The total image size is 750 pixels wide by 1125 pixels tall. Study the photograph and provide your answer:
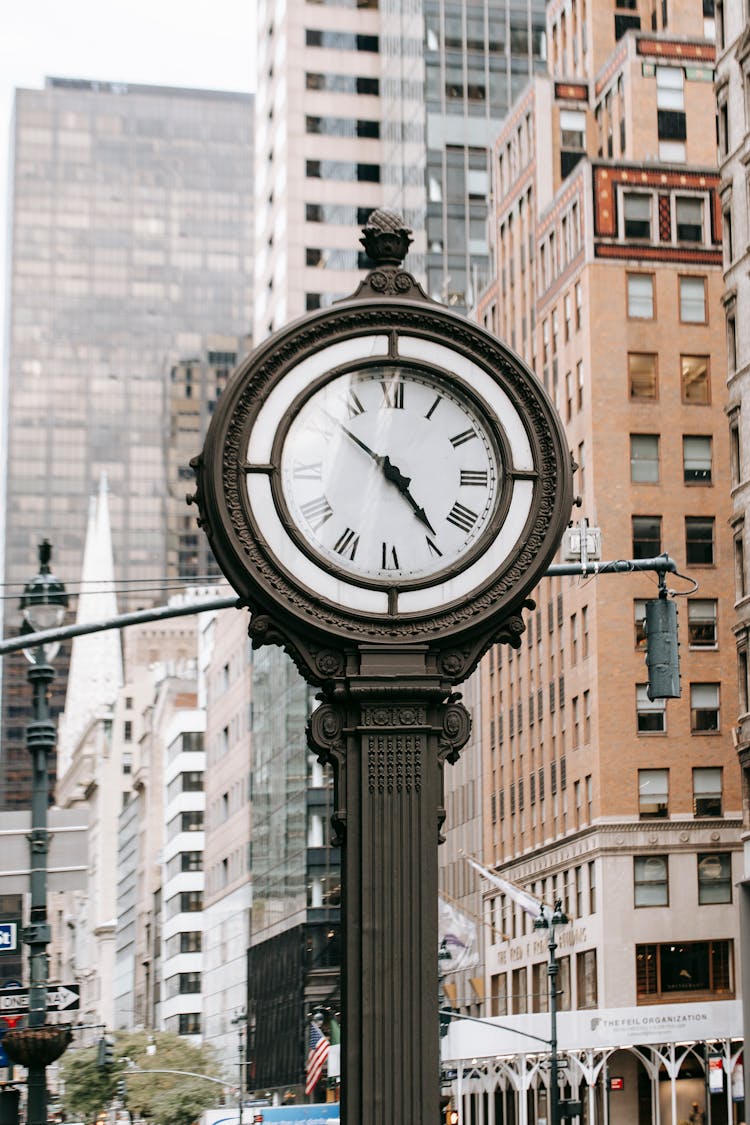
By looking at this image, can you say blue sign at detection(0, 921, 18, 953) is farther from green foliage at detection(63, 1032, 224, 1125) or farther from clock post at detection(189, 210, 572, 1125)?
green foliage at detection(63, 1032, 224, 1125)

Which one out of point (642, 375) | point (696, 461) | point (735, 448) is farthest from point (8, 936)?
point (642, 375)

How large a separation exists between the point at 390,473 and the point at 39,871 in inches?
359

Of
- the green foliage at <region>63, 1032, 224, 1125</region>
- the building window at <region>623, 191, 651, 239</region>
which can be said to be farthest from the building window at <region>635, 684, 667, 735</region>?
the green foliage at <region>63, 1032, 224, 1125</region>

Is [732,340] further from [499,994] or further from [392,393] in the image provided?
[392,393]

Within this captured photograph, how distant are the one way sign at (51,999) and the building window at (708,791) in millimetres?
61406

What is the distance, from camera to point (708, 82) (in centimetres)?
8731

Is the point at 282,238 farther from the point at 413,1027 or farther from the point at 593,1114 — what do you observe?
the point at 413,1027

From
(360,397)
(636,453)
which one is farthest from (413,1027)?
(636,453)

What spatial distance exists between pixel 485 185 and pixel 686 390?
1731 inches

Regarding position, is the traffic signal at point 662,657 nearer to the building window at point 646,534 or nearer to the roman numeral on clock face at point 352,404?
the roman numeral on clock face at point 352,404

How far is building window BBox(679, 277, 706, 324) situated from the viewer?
271 feet

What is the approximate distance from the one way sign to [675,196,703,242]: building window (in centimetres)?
6805

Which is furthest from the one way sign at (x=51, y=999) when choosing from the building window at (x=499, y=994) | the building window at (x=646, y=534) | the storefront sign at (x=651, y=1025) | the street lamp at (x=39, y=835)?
the building window at (x=499, y=994)

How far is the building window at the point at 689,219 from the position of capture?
8306 cm
